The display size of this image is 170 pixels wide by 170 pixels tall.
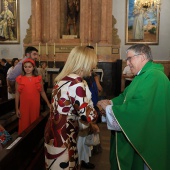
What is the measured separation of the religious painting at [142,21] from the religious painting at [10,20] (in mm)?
5556

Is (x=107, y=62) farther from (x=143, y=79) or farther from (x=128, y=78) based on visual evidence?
(x=143, y=79)

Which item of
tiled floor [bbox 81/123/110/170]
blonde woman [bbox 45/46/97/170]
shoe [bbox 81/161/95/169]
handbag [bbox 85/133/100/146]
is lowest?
tiled floor [bbox 81/123/110/170]

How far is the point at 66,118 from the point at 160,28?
931 centimetres

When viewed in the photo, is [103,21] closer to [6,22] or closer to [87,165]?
[6,22]

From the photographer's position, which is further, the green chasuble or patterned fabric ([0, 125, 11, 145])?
patterned fabric ([0, 125, 11, 145])

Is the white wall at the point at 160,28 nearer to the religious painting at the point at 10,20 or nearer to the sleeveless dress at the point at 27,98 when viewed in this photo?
the religious painting at the point at 10,20

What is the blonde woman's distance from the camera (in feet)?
6.76

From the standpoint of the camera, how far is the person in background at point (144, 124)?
209 cm

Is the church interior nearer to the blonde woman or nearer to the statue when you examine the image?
the statue

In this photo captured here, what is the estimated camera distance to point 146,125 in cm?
210

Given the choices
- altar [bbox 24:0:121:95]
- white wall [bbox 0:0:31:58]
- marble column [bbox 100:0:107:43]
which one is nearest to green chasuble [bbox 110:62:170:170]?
altar [bbox 24:0:121:95]

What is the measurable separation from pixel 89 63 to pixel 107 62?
7.31 metres

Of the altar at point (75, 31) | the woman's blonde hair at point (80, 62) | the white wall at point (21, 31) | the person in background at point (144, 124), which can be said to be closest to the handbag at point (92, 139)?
the person in background at point (144, 124)

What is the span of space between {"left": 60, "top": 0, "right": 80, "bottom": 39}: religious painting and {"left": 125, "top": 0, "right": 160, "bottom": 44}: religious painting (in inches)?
93.1
